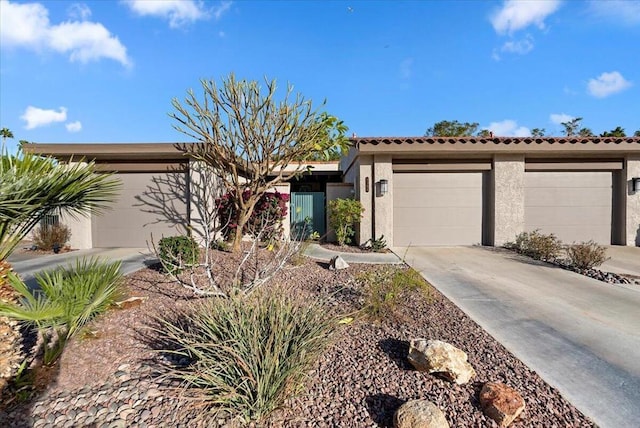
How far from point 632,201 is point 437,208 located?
20.7ft

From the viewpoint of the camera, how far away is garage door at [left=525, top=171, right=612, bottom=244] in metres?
10.4

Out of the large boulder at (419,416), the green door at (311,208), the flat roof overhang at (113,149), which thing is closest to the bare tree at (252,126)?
the flat roof overhang at (113,149)

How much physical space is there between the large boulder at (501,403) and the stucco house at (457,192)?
7.75 metres

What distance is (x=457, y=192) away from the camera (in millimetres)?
10531

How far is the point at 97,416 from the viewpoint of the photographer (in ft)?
8.21

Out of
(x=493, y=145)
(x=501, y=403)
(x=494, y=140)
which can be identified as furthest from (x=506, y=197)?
(x=501, y=403)

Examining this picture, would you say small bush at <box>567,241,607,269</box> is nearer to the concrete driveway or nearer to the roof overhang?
the concrete driveway

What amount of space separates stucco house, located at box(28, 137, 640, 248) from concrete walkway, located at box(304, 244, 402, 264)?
1.40 metres

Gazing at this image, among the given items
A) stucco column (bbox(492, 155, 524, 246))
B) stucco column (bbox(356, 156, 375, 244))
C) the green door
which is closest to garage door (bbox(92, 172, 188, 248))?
the green door

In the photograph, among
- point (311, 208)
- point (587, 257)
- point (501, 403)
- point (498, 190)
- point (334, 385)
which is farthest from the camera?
point (311, 208)

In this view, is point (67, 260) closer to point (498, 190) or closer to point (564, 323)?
point (564, 323)

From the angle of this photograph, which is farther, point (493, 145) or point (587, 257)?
point (493, 145)

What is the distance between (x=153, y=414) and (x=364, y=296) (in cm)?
282

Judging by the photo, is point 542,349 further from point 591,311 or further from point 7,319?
point 7,319
